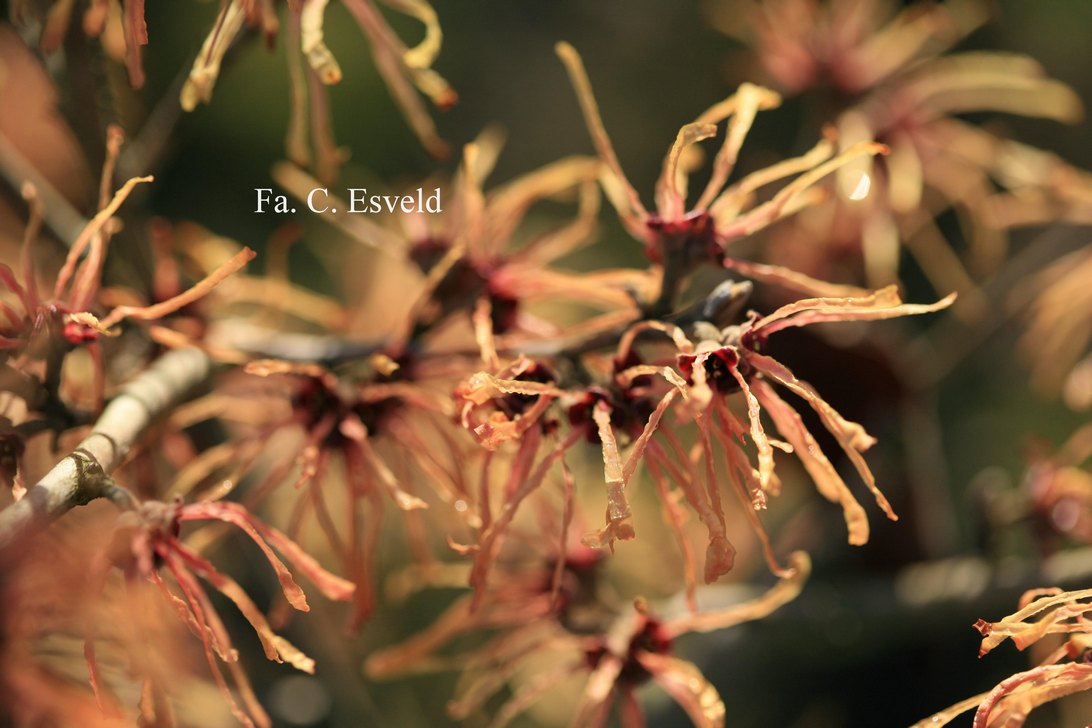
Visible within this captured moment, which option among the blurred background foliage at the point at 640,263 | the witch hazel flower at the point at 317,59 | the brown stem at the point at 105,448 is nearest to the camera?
the brown stem at the point at 105,448

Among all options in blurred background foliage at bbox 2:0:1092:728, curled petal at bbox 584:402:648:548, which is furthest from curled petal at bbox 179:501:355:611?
blurred background foliage at bbox 2:0:1092:728

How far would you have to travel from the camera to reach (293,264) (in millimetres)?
1442

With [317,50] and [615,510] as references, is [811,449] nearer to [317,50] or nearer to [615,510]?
[615,510]

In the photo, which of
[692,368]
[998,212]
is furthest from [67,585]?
[998,212]

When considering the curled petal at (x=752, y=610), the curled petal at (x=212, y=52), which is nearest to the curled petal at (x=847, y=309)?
the curled petal at (x=752, y=610)

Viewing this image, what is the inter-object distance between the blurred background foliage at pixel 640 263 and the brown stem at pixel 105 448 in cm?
15

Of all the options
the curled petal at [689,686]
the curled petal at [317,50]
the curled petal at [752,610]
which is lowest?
the curled petal at [689,686]

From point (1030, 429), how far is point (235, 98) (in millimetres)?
1033

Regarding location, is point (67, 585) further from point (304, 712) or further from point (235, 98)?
point (235, 98)

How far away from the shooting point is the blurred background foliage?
30.7 inches

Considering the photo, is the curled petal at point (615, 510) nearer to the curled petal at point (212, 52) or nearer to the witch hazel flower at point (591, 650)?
the witch hazel flower at point (591, 650)

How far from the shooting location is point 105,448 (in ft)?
1.50

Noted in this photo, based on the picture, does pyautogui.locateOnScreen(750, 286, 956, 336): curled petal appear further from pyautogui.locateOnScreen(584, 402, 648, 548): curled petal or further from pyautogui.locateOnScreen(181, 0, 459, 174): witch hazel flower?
pyautogui.locateOnScreen(181, 0, 459, 174): witch hazel flower

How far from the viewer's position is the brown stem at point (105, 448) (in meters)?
0.39
